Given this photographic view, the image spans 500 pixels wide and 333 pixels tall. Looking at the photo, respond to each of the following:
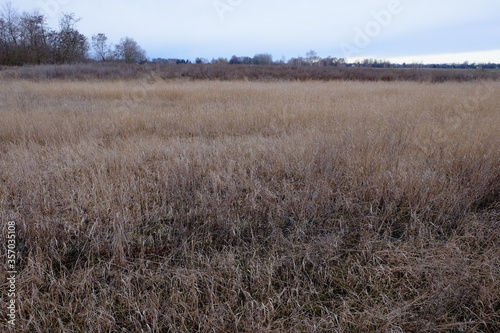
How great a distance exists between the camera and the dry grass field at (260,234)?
1.85 meters

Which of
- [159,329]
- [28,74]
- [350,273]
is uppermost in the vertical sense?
[28,74]

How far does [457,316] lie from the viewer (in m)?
1.83

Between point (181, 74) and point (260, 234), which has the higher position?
point (181, 74)

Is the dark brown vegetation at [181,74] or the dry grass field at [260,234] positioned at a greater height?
the dark brown vegetation at [181,74]

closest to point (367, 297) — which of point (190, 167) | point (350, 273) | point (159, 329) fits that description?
point (350, 273)

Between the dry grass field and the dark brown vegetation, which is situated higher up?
the dark brown vegetation

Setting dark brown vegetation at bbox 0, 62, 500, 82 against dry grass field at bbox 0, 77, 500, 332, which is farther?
dark brown vegetation at bbox 0, 62, 500, 82

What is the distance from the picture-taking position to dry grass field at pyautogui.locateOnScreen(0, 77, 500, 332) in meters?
1.85

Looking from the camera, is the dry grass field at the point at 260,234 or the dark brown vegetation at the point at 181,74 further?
the dark brown vegetation at the point at 181,74

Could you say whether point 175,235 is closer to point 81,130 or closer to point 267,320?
point 267,320

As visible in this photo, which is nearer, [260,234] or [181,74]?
[260,234]

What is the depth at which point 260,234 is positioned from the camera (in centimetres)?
259

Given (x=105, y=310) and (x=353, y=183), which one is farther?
(x=353, y=183)

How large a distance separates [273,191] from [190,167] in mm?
1203
